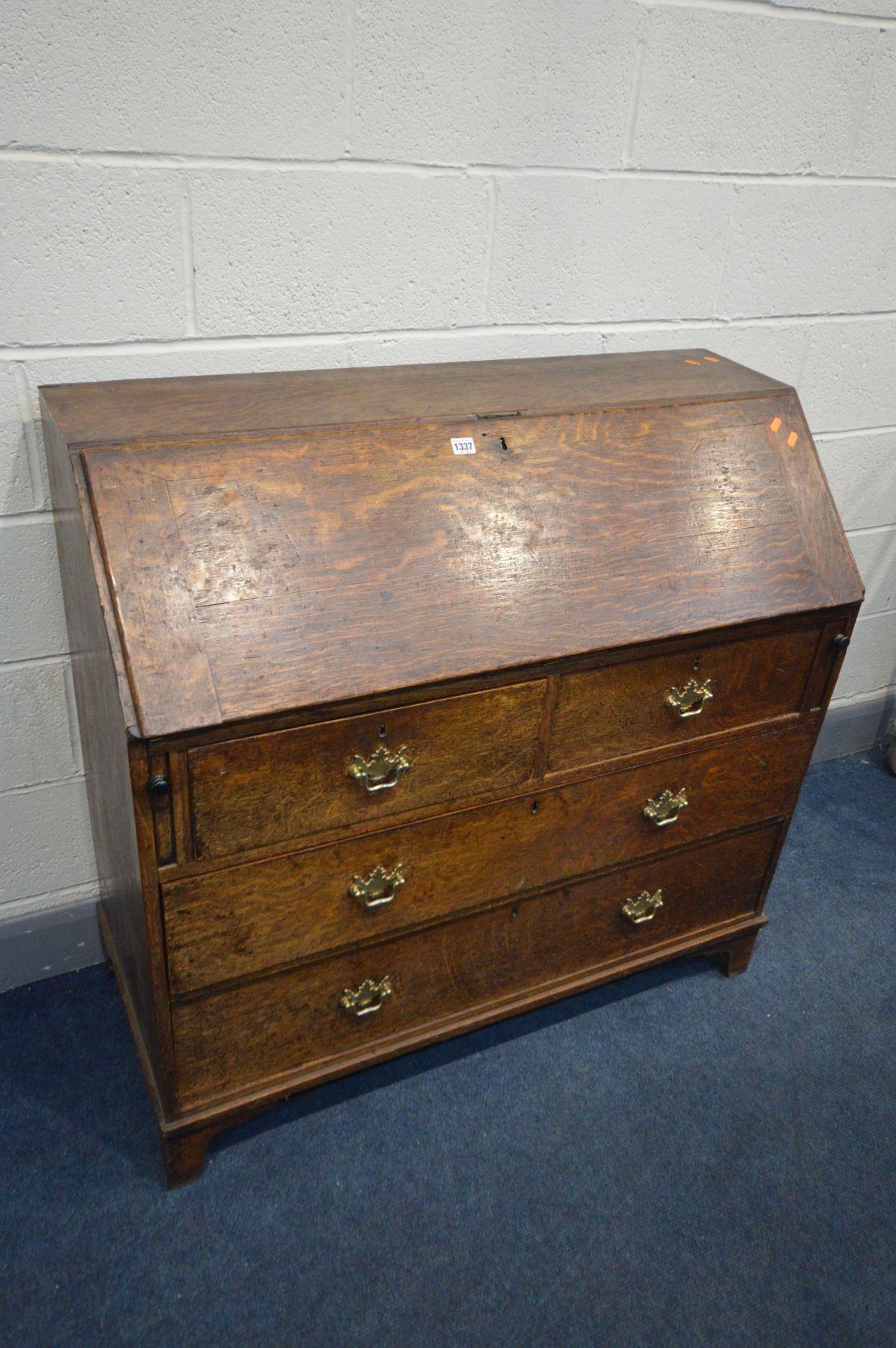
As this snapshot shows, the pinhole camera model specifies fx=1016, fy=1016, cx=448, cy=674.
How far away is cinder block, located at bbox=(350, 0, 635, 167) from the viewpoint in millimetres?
1572

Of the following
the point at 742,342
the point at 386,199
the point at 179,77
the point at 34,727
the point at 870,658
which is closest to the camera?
the point at 179,77

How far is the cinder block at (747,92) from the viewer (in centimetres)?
179

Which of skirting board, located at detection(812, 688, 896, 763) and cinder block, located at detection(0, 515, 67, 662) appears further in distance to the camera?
skirting board, located at detection(812, 688, 896, 763)

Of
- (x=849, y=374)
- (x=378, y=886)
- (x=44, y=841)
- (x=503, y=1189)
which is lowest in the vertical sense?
(x=503, y=1189)

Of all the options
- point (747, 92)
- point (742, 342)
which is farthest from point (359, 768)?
point (747, 92)

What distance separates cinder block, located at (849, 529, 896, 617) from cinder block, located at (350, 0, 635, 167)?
1.27 metres

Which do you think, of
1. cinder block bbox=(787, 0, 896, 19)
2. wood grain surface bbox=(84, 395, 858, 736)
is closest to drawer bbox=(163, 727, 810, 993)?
wood grain surface bbox=(84, 395, 858, 736)

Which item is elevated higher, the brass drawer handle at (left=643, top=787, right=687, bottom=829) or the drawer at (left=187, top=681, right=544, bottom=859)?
the drawer at (left=187, top=681, right=544, bottom=859)

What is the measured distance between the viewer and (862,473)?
8.14 ft

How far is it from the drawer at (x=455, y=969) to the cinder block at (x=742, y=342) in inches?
39.2

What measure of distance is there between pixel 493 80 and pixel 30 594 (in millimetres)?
1137

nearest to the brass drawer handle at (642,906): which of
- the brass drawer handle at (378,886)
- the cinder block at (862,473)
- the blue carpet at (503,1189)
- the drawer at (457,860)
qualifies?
the drawer at (457,860)

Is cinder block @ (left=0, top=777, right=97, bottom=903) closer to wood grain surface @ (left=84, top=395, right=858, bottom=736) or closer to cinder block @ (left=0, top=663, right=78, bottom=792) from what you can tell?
cinder block @ (left=0, top=663, right=78, bottom=792)

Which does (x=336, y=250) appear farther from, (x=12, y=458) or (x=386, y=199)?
(x=12, y=458)
